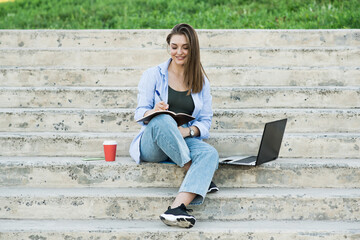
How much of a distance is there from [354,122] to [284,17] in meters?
3.00

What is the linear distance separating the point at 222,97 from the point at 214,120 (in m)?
0.31

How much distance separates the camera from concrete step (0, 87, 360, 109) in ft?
13.3

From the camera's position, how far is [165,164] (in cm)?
337

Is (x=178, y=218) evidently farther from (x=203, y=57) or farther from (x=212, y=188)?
(x=203, y=57)

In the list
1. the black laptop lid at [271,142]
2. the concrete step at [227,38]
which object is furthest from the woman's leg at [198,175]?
the concrete step at [227,38]

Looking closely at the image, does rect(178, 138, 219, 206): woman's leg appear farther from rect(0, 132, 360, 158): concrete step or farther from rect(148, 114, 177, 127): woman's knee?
rect(0, 132, 360, 158): concrete step

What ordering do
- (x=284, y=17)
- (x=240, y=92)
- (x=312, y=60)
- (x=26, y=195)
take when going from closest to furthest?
1. (x=26, y=195)
2. (x=240, y=92)
3. (x=312, y=60)
4. (x=284, y=17)

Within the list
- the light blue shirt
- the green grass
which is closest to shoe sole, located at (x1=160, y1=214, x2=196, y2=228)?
the light blue shirt

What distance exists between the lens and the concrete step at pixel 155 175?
337 cm

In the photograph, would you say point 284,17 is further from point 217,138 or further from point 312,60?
point 217,138

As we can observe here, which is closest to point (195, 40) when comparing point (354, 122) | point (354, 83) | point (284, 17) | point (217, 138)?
point (217, 138)

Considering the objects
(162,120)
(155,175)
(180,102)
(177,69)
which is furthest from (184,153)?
(177,69)

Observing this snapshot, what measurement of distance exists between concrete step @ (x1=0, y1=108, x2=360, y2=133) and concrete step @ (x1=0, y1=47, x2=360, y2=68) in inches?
33.7

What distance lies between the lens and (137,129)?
3898mm
